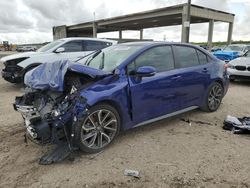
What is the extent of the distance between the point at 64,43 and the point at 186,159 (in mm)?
7254

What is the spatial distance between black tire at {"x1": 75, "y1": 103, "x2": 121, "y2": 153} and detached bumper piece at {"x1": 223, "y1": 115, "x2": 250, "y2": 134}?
2.24 m

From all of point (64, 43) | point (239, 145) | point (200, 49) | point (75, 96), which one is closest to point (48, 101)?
point (75, 96)

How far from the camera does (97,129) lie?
400cm

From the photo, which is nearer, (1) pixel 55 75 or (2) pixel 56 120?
(2) pixel 56 120

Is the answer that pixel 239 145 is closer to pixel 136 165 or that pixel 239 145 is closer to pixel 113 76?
Answer: pixel 136 165

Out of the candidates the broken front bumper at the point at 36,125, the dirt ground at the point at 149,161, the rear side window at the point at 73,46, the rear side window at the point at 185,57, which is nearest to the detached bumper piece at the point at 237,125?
the dirt ground at the point at 149,161

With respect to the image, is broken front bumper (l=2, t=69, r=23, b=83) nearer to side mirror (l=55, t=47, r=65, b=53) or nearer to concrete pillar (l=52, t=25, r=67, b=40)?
side mirror (l=55, t=47, r=65, b=53)

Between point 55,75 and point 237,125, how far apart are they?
3417mm

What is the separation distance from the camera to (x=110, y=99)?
4020 mm

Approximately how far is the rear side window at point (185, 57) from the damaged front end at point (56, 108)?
206cm

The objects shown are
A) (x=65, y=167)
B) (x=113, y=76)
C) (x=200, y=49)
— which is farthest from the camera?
(x=200, y=49)

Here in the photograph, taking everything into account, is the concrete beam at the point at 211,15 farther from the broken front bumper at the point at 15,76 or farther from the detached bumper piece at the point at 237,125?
the detached bumper piece at the point at 237,125

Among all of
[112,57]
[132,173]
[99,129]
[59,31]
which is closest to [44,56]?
[112,57]

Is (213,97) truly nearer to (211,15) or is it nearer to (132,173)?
(132,173)
